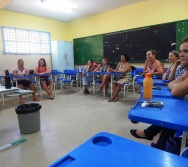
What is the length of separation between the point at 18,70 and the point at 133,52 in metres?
3.72

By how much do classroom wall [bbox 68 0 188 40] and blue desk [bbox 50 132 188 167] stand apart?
5.07 metres

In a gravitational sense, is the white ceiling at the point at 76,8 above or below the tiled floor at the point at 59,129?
above

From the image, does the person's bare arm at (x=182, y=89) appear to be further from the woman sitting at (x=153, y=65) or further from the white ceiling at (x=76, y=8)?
the white ceiling at (x=76, y=8)

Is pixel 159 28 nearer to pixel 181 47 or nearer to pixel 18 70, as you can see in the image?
pixel 181 47

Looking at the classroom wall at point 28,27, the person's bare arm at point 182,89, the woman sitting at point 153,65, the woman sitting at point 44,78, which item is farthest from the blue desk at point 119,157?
the classroom wall at point 28,27

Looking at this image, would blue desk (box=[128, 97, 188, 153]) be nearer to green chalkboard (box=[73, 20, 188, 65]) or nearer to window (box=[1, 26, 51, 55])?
green chalkboard (box=[73, 20, 188, 65])

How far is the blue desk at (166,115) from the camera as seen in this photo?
81 cm

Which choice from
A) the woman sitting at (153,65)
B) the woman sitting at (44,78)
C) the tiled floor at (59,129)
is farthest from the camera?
the woman sitting at (44,78)

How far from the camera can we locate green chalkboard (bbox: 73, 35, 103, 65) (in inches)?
259

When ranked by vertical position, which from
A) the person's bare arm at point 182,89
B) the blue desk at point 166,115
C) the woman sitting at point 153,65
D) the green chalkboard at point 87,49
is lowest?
the blue desk at point 166,115

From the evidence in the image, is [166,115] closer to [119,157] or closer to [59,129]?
[119,157]

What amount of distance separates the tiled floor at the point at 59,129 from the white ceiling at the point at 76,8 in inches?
130

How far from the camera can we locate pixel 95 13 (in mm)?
6453

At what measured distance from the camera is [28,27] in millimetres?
6258
